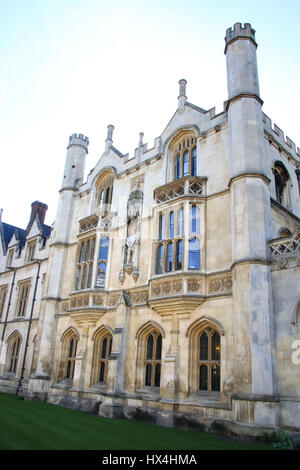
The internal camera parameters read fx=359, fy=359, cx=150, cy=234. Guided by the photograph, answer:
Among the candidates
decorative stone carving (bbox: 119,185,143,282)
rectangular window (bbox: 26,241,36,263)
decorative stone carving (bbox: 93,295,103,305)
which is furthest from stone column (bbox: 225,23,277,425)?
rectangular window (bbox: 26,241,36,263)

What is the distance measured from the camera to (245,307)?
10.7 metres

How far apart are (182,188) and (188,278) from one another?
399cm

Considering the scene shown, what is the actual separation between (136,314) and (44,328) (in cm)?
656

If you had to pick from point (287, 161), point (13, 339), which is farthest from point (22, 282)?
point (287, 161)

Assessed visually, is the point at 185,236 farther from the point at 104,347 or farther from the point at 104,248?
the point at 104,347

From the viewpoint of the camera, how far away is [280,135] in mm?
16406

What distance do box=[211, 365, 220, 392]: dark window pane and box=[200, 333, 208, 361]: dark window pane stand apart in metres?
0.47

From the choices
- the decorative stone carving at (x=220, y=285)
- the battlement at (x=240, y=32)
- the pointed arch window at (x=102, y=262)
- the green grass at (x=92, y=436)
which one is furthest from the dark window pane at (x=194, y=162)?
the green grass at (x=92, y=436)

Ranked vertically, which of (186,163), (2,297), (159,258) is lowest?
(159,258)

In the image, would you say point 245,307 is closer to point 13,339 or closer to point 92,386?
point 92,386

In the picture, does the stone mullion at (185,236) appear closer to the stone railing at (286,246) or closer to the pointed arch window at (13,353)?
the stone railing at (286,246)

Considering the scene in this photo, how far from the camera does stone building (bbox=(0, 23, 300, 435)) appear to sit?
34.4ft

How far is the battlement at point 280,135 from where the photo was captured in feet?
50.9

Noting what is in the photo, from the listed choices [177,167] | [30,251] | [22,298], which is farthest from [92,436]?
[30,251]
